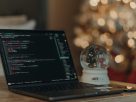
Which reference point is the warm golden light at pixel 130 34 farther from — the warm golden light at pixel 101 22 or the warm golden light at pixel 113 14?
the warm golden light at pixel 101 22

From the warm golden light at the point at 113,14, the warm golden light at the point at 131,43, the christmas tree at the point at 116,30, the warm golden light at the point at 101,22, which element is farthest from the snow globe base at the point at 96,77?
the warm golden light at the point at 101,22

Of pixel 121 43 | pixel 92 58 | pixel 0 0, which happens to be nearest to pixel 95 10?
pixel 121 43

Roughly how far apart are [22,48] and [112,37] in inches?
75.9

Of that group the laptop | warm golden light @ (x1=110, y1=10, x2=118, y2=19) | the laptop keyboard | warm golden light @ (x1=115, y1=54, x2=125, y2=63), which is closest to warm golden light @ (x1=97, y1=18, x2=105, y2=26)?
warm golden light @ (x1=110, y1=10, x2=118, y2=19)

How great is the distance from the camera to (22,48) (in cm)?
113

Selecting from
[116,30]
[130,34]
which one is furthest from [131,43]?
[116,30]

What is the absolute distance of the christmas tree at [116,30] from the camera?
281cm

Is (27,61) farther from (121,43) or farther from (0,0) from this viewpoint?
(0,0)

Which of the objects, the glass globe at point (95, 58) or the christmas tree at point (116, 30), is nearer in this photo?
the glass globe at point (95, 58)

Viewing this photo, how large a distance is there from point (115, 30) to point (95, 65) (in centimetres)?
185

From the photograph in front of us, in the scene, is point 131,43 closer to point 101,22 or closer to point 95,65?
point 101,22

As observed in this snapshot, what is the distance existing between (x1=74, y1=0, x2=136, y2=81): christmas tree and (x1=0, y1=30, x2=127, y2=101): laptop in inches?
59.2

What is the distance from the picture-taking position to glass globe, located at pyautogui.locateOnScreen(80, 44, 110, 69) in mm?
1189

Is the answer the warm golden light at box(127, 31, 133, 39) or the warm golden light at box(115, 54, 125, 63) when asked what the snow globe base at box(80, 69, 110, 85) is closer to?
the warm golden light at box(127, 31, 133, 39)
